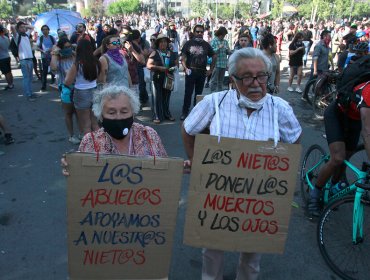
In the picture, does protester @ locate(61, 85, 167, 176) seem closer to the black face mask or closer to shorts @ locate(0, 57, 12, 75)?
the black face mask

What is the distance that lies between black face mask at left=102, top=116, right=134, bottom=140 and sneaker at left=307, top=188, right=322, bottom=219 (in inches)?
88.7

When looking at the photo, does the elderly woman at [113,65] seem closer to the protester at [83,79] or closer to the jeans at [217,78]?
the protester at [83,79]

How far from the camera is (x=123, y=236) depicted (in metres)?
1.96

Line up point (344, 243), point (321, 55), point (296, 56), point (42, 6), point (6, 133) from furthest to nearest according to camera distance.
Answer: point (42, 6) → point (296, 56) → point (321, 55) → point (6, 133) → point (344, 243)

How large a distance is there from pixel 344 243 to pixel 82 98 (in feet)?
13.1

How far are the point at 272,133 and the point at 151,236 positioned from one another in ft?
3.24

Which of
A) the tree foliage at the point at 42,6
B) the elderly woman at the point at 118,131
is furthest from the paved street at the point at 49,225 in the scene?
the tree foliage at the point at 42,6

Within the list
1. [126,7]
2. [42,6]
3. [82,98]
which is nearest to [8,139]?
[82,98]

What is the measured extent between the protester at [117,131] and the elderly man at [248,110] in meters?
0.32

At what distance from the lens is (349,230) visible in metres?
3.20

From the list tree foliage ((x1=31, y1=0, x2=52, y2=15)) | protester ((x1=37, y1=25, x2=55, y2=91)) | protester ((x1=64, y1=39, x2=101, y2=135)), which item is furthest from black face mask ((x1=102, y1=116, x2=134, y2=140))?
tree foliage ((x1=31, y1=0, x2=52, y2=15))

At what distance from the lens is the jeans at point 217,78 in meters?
8.68

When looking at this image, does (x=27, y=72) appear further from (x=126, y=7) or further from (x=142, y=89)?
(x=126, y=7)

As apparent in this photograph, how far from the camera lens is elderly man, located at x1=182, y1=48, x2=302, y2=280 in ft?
6.89
